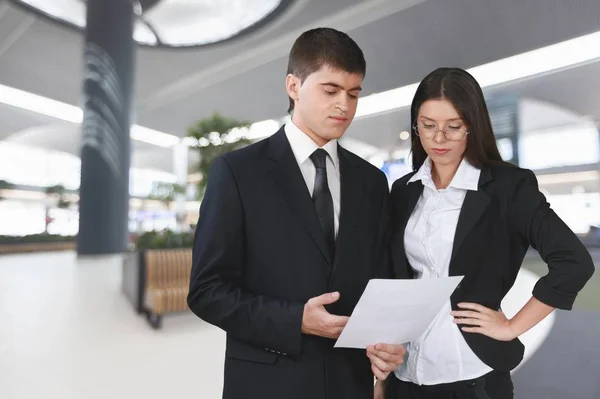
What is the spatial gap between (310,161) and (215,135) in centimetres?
595

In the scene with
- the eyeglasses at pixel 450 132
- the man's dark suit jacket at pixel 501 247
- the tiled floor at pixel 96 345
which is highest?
the eyeglasses at pixel 450 132

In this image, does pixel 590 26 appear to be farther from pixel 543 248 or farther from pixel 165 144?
pixel 165 144

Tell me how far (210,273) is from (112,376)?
A: 2.95 meters

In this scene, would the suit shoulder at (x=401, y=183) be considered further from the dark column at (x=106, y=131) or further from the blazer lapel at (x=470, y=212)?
the dark column at (x=106, y=131)

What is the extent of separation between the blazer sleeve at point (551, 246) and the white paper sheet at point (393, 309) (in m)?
0.33

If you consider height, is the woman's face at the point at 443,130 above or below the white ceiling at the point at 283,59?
below

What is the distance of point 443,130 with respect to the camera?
3.85 feet

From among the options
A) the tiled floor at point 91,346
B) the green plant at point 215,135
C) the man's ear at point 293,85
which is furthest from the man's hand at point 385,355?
the green plant at point 215,135

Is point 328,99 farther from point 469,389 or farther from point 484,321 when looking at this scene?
point 469,389

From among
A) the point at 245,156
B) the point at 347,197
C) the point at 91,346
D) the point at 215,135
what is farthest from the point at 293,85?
the point at 215,135

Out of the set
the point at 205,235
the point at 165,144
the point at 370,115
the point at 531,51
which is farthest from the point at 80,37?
the point at 205,235

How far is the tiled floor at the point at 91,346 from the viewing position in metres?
3.12

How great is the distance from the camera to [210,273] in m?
0.98

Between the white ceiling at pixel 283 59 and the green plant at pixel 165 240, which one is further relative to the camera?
the green plant at pixel 165 240
